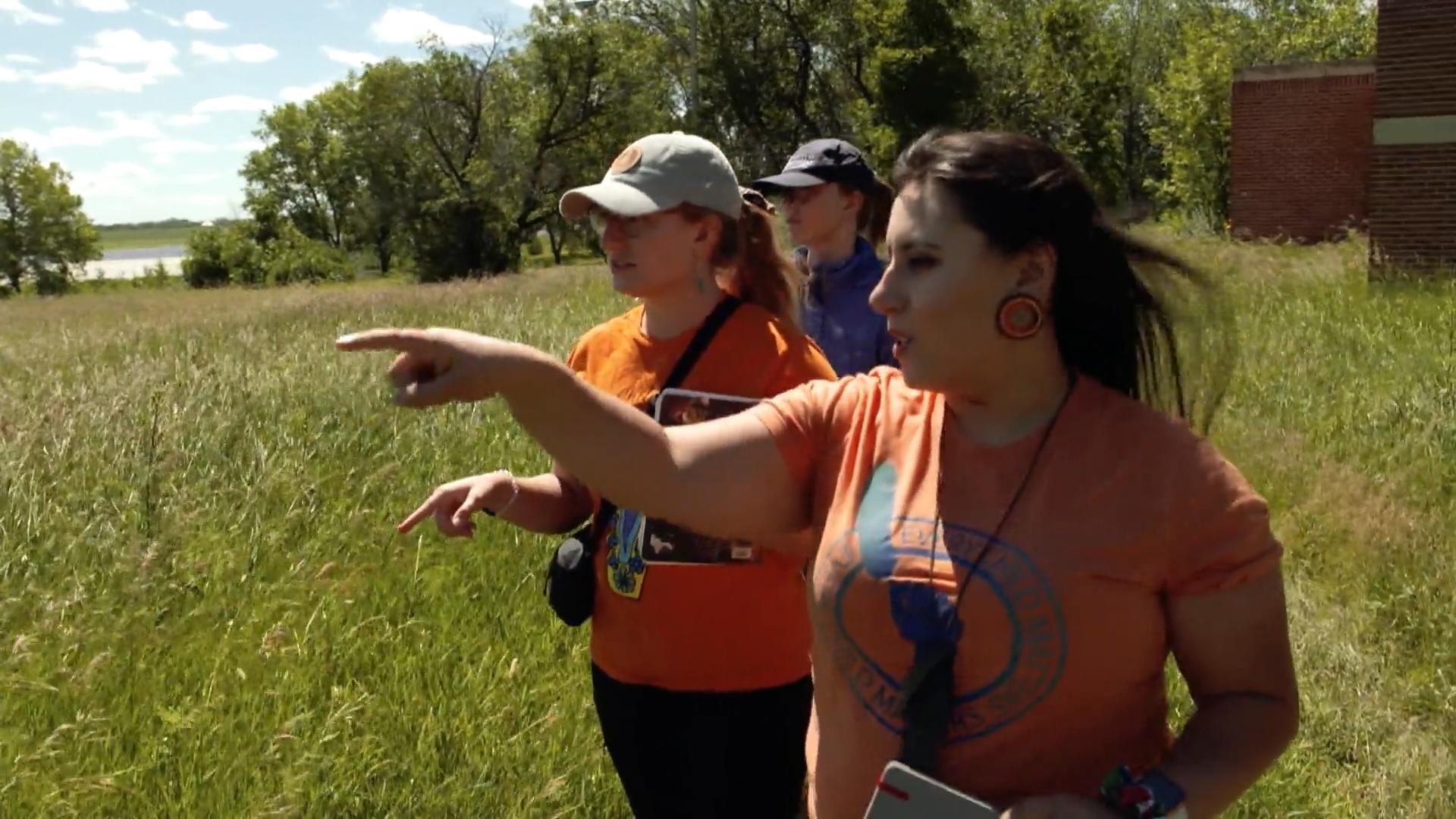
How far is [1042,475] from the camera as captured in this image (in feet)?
4.91

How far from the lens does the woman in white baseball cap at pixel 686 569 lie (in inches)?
94.3

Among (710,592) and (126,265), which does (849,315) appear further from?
(126,265)

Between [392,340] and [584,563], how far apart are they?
3.96 feet

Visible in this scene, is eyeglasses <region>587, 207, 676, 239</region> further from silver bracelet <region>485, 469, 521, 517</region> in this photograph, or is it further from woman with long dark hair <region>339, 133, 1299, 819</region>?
woman with long dark hair <region>339, 133, 1299, 819</region>

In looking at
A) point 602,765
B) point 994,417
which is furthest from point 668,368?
point 602,765

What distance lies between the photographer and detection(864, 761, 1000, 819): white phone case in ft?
4.35

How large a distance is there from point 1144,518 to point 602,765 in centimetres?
251

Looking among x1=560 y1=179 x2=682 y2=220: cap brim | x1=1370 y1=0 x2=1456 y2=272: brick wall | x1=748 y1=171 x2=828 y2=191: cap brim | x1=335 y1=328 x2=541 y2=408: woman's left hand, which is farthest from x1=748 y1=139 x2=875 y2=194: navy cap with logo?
x1=1370 y1=0 x2=1456 y2=272: brick wall

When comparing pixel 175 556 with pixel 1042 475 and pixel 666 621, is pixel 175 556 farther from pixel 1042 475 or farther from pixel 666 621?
pixel 1042 475

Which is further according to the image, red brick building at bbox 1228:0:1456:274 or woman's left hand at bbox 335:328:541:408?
red brick building at bbox 1228:0:1456:274

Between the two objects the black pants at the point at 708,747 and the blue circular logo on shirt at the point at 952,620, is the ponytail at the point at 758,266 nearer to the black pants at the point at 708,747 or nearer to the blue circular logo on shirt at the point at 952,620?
the black pants at the point at 708,747

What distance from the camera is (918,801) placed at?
1.35 meters

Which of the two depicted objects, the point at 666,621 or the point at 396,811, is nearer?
the point at 666,621

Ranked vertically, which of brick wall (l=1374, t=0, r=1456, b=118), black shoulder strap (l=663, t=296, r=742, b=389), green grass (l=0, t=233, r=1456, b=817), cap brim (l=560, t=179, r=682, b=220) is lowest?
green grass (l=0, t=233, r=1456, b=817)
